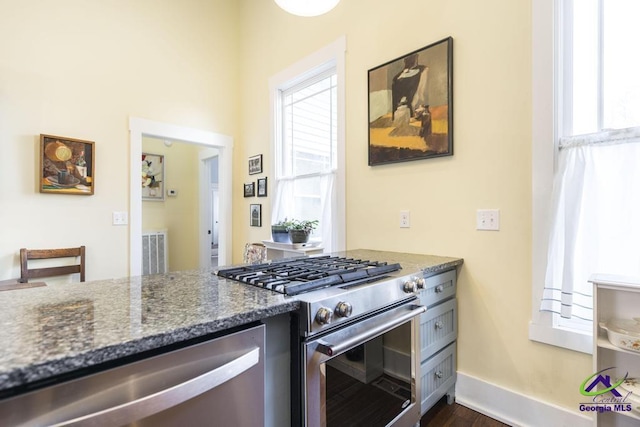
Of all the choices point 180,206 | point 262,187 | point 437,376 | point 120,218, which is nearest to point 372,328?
point 437,376

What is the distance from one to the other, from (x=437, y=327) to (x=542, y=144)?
1148mm

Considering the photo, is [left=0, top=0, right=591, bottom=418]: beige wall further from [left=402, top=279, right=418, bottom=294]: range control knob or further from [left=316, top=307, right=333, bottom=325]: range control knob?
[left=316, top=307, right=333, bottom=325]: range control knob

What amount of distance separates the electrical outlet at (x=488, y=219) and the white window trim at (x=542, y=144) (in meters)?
0.18

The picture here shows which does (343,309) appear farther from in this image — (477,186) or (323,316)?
(477,186)

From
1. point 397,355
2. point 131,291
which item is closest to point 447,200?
point 397,355

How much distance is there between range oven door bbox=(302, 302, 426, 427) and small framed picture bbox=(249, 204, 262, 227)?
2.42 meters

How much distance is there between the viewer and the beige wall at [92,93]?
8.01 feet

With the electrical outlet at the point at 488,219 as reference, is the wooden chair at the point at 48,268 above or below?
below

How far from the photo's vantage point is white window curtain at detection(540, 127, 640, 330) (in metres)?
1.39

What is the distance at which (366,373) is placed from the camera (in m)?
1.25

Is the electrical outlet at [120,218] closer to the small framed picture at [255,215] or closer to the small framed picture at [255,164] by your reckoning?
the small framed picture at [255,215]

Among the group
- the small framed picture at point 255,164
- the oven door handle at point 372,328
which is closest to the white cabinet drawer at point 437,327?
the oven door handle at point 372,328

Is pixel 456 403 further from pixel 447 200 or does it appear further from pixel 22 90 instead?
pixel 22 90

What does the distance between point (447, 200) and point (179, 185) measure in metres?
4.20
